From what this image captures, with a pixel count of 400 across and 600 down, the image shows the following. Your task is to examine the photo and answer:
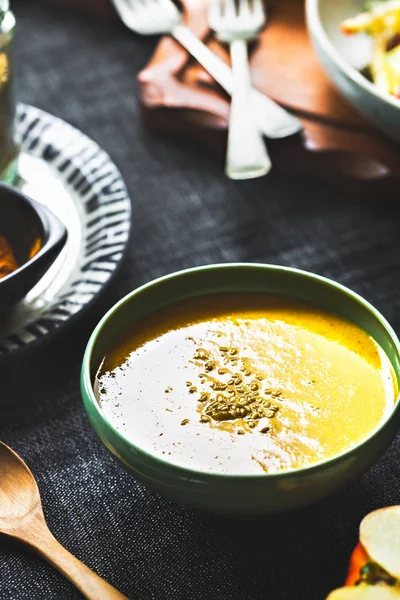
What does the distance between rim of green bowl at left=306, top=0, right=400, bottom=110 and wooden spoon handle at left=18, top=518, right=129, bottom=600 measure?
81 cm

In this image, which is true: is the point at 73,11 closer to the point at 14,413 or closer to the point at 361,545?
the point at 14,413

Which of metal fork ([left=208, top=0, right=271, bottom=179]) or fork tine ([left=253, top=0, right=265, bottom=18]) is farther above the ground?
fork tine ([left=253, top=0, right=265, bottom=18])

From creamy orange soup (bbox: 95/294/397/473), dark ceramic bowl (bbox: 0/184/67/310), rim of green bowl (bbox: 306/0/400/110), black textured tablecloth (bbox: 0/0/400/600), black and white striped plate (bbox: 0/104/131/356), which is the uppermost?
rim of green bowl (bbox: 306/0/400/110)

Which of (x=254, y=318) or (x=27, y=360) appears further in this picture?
(x=27, y=360)

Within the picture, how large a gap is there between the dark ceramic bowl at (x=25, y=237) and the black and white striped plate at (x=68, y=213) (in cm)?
5

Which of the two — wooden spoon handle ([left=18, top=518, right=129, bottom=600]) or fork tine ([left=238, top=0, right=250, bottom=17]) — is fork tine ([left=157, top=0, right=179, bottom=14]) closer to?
fork tine ([left=238, top=0, right=250, bottom=17])

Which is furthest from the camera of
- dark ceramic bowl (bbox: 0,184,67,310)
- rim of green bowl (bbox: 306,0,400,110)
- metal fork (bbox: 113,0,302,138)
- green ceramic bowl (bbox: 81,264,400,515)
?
metal fork (bbox: 113,0,302,138)

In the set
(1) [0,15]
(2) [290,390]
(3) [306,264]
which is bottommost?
(3) [306,264]

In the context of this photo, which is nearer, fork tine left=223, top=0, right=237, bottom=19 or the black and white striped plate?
the black and white striped plate

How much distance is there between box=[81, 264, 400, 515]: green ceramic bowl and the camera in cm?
78

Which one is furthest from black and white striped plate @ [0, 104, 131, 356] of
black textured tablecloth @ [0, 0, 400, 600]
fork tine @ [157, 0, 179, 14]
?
fork tine @ [157, 0, 179, 14]

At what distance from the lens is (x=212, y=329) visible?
982 millimetres

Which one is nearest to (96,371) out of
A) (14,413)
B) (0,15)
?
(14,413)

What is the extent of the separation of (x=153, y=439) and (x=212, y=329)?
0.18m
